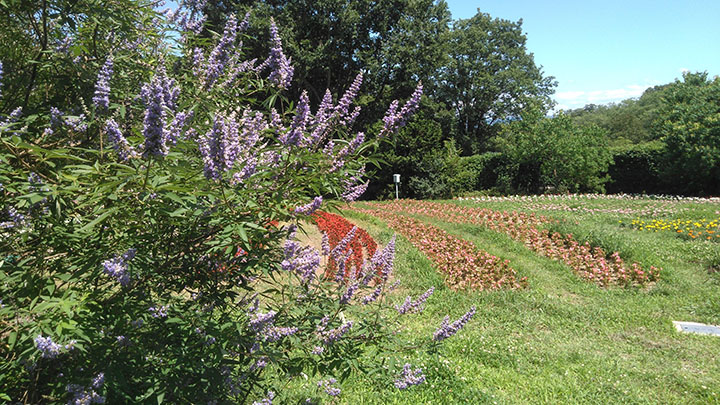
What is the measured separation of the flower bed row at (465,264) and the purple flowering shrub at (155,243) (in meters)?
6.09

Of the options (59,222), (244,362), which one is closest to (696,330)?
(244,362)

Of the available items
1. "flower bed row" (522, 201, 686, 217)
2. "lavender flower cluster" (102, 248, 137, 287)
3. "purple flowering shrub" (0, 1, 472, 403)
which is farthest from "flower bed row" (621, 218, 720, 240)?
"lavender flower cluster" (102, 248, 137, 287)

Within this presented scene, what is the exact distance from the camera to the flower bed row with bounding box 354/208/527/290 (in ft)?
26.5

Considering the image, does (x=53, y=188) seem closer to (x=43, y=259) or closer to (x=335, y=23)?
(x=43, y=259)

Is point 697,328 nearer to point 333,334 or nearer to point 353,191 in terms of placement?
point 353,191

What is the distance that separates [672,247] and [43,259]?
11.9 metres

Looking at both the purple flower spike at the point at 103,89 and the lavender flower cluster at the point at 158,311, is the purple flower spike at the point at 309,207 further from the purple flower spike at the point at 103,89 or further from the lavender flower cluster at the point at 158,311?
the purple flower spike at the point at 103,89

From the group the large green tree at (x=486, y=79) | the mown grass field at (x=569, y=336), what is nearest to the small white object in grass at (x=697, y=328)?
the mown grass field at (x=569, y=336)

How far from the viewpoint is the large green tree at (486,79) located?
1474 inches

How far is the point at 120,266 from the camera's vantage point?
161 centimetres

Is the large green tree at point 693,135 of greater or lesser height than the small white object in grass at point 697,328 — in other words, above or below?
above

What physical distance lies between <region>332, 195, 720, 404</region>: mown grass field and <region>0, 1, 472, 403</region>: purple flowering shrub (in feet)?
3.25

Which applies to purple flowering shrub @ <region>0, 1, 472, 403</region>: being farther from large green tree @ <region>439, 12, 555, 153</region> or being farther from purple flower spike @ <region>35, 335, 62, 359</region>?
large green tree @ <region>439, 12, 555, 153</region>

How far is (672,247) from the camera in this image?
1002 centimetres
